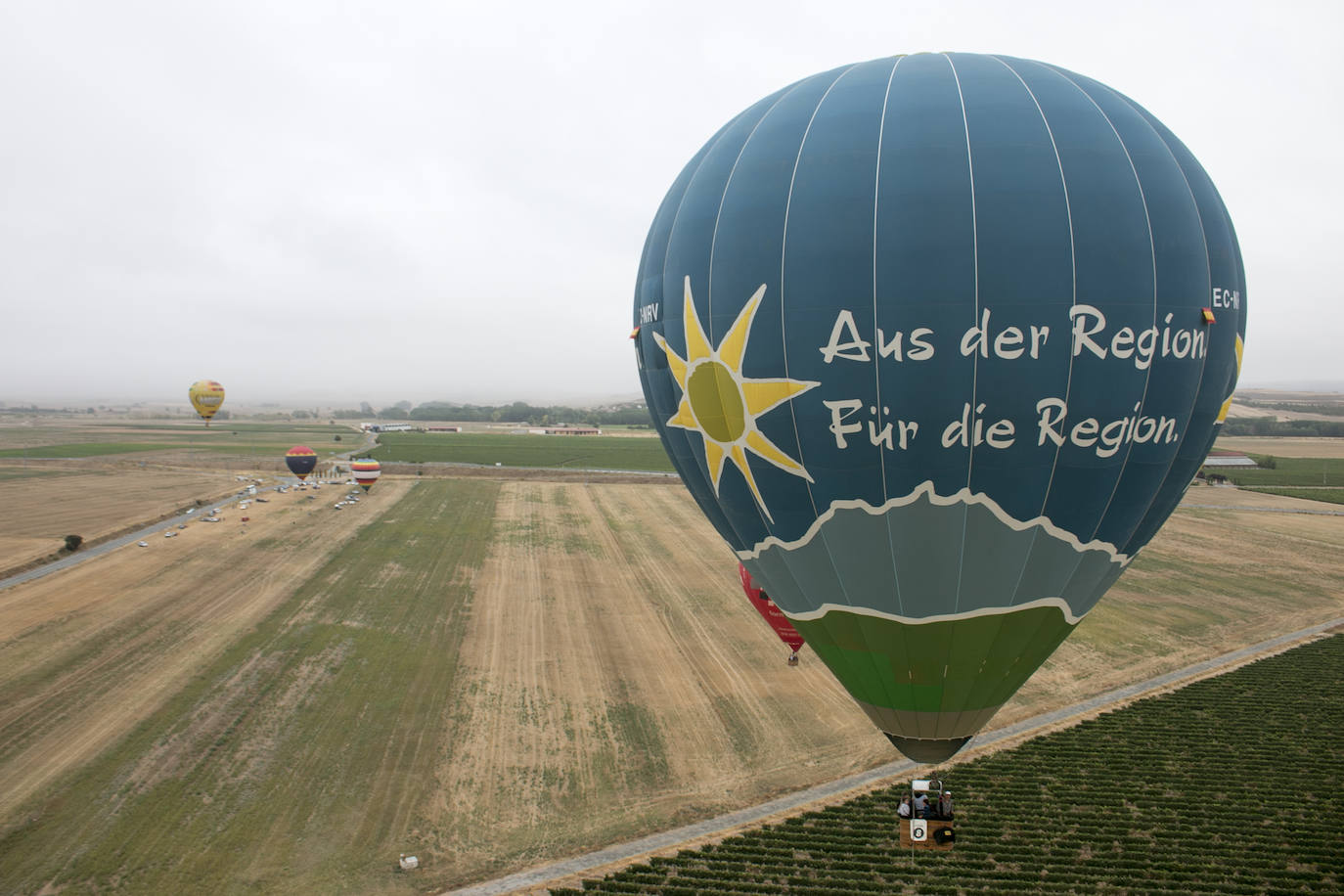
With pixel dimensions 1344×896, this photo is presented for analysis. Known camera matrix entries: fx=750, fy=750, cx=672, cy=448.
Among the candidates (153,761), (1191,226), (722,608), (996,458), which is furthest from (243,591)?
(1191,226)

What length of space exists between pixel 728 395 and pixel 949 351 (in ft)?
8.17

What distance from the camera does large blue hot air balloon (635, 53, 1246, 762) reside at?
25.3ft

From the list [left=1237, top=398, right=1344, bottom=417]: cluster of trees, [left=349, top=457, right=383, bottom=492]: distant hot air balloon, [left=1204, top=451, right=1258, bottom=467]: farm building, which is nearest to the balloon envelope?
[left=349, top=457, right=383, bottom=492]: distant hot air balloon

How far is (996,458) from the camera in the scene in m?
7.89

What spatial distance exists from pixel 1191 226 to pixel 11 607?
3392cm

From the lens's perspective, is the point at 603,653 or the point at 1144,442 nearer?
the point at 1144,442

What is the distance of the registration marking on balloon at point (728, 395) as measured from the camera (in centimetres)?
846

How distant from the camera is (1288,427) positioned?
407 feet

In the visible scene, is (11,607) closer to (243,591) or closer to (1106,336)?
(243,591)

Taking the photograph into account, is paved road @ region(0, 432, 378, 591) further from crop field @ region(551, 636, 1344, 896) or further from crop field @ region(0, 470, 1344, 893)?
crop field @ region(551, 636, 1344, 896)

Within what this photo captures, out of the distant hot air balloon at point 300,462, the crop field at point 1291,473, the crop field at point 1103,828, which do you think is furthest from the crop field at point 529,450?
the crop field at point 1291,473

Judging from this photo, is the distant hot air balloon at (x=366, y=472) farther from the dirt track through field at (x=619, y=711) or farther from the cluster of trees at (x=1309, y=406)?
the cluster of trees at (x=1309, y=406)

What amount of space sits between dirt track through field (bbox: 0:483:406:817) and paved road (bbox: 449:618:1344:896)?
10.0 m

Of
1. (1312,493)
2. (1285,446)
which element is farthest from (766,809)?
(1285,446)
